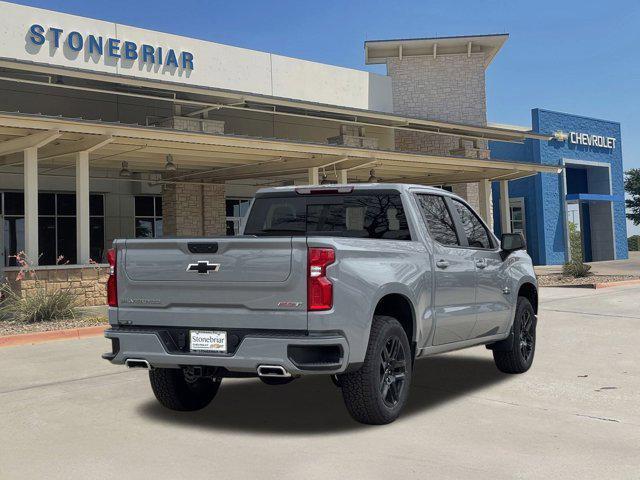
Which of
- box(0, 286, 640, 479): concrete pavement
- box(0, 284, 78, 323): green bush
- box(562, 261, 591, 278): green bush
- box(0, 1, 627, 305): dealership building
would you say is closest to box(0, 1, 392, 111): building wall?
box(0, 1, 627, 305): dealership building

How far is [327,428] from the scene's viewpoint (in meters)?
5.75

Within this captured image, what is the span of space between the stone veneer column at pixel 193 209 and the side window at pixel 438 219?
18.9 metres

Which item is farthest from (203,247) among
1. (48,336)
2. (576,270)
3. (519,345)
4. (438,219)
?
(576,270)

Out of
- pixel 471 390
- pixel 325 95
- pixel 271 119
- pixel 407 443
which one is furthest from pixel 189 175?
pixel 407 443

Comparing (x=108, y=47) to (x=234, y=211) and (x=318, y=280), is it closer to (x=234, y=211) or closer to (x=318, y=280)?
(x=234, y=211)

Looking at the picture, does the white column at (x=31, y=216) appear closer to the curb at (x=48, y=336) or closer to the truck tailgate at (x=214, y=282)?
the curb at (x=48, y=336)

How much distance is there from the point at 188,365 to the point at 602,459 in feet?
9.99

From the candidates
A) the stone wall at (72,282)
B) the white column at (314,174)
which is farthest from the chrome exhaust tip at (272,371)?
the white column at (314,174)

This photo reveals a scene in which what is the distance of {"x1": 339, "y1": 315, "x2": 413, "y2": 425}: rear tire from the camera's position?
559cm

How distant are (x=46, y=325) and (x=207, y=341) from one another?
8358 millimetres

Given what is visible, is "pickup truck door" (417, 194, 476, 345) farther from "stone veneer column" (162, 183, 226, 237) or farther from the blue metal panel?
the blue metal panel

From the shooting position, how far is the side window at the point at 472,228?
24.8 ft

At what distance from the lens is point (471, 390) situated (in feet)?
23.8

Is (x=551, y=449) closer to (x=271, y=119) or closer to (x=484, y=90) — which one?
(x=271, y=119)
